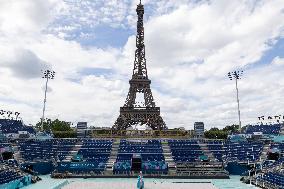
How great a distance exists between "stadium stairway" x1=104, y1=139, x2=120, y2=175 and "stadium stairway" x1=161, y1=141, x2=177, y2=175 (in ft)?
30.0

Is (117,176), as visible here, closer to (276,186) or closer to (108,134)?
(108,134)

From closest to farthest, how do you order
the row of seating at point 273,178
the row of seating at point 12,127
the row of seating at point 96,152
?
1. the row of seating at point 273,178
2. the row of seating at point 96,152
3. the row of seating at point 12,127

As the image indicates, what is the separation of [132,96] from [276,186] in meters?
49.5

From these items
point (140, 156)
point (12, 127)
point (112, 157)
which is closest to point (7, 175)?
point (112, 157)

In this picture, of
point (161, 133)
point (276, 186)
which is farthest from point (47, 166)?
point (276, 186)

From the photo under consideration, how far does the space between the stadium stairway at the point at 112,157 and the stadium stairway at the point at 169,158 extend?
9.15 meters

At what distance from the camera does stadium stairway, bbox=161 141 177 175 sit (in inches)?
2248

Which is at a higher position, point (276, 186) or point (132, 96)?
point (132, 96)

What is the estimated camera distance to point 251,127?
245ft

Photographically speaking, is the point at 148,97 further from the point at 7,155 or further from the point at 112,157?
the point at 7,155

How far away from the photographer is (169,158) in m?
61.5

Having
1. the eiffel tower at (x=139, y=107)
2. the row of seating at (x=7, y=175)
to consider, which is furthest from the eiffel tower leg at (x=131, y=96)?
the row of seating at (x=7, y=175)

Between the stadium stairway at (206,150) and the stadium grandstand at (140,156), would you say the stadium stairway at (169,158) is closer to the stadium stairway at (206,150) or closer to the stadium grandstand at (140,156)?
the stadium grandstand at (140,156)

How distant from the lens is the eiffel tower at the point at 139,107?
81.5m
